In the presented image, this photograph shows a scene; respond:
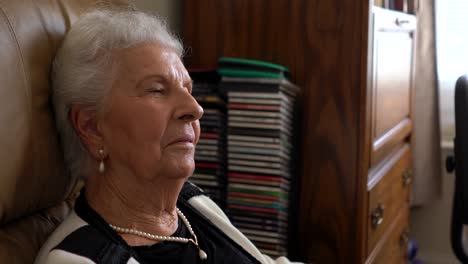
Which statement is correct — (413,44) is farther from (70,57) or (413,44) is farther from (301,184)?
(70,57)

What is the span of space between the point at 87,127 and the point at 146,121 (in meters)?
0.12

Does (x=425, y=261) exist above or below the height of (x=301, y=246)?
below

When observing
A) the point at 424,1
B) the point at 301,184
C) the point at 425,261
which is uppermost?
the point at 424,1

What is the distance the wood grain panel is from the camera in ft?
5.19

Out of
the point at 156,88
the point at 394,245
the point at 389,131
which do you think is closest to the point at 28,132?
the point at 156,88

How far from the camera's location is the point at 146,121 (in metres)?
1.05

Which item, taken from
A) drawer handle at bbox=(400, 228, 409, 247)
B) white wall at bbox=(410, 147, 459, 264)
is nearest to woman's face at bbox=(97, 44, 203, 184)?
drawer handle at bbox=(400, 228, 409, 247)

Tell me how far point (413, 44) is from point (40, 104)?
5.79ft

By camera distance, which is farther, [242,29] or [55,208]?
[242,29]

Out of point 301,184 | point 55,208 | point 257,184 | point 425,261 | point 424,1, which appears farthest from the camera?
point 425,261

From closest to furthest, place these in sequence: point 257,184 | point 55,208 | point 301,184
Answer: point 55,208
point 257,184
point 301,184

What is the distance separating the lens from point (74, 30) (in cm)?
108

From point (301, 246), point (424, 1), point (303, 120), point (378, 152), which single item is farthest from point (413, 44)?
point (301, 246)

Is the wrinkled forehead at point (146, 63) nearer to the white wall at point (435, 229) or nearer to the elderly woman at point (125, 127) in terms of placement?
the elderly woman at point (125, 127)
